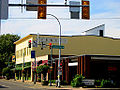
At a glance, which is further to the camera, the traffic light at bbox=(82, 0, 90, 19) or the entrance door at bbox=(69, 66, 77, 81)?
the entrance door at bbox=(69, 66, 77, 81)

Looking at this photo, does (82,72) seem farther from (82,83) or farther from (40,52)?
(40,52)

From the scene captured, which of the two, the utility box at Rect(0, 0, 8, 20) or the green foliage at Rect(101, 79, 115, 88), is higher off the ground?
the utility box at Rect(0, 0, 8, 20)

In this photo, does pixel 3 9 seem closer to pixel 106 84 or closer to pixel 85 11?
pixel 85 11

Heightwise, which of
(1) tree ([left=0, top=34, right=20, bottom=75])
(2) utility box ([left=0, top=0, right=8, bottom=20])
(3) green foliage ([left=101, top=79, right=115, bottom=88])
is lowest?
(3) green foliage ([left=101, top=79, right=115, bottom=88])

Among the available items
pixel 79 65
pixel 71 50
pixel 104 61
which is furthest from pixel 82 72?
pixel 71 50

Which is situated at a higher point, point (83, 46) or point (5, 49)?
point (83, 46)

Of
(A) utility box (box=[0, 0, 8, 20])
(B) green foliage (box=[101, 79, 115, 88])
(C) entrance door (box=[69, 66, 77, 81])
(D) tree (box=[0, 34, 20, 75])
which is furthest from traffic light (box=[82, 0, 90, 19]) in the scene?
(D) tree (box=[0, 34, 20, 75])

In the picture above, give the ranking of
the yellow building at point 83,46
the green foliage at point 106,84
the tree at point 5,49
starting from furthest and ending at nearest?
the tree at point 5,49 < the yellow building at point 83,46 < the green foliage at point 106,84

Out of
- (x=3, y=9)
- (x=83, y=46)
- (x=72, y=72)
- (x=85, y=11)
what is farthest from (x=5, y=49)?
(x=3, y=9)

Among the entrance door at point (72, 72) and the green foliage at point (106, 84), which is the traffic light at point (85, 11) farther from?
the entrance door at point (72, 72)

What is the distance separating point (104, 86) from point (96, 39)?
25.0m

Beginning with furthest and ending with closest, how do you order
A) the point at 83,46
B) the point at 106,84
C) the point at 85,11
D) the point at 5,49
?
the point at 5,49 → the point at 83,46 → the point at 106,84 → the point at 85,11

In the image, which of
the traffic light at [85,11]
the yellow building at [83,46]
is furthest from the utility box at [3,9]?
the yellow building at [83,46]

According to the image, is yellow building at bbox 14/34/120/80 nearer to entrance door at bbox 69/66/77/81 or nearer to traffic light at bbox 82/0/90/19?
entrance door at bbox 69/66/77/81
